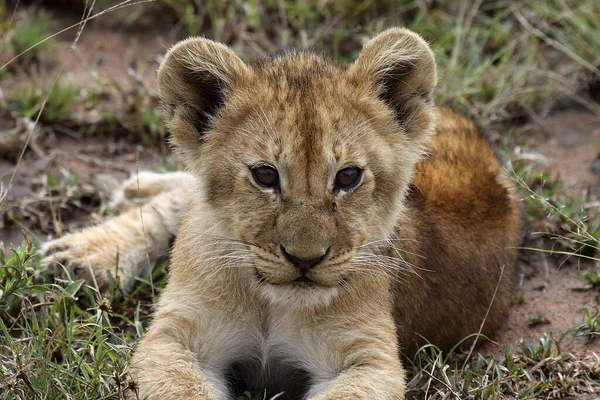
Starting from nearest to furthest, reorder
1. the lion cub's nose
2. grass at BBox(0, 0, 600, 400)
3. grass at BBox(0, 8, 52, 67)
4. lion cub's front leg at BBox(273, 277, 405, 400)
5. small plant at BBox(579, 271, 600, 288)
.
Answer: the lion cub's nose, lion cub's front leg at BBox(273, 277, 405, 400), grass at BBox(0, 0, 600, 400), small plant at BBox(579, 271, 600, 288), grass at BBox(0, 8, 52, 67)

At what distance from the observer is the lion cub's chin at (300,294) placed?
4.64m

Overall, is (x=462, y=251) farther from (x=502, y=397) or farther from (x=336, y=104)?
(x=336, y=104)

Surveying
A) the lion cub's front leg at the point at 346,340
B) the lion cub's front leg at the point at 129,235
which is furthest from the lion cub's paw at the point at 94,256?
the lion cub's front leg at the point at 346,340

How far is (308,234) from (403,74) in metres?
1.19

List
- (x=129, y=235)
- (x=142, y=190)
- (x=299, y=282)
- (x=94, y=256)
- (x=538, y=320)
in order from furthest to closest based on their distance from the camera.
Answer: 1. (x=142, y=190)
2. (x=129, y=235)
3. (x=94, y=256)
4. (x=538, y=320)
5. (x=299, y=282)

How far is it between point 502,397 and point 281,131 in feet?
5.97

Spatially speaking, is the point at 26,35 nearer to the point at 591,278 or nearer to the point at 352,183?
the point at 352,183

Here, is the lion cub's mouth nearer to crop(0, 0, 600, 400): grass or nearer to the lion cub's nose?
the lion cub's nose

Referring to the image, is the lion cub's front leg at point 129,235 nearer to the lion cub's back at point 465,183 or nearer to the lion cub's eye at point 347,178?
the lion cub's back at point 465,183

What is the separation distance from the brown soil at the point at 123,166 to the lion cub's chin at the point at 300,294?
1.52m

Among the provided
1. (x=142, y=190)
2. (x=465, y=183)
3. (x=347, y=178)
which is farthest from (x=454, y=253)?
(x=142, y=190)

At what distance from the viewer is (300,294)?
15.4 ft

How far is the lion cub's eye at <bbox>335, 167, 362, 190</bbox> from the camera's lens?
4691 mm

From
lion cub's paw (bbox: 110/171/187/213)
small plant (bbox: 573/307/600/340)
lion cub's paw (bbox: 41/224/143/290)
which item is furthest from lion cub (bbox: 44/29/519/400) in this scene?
lion cub's paw (bbox: 110/171/187/213)
